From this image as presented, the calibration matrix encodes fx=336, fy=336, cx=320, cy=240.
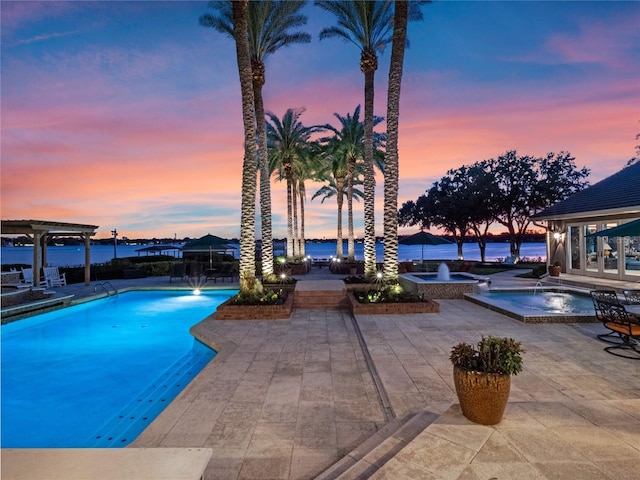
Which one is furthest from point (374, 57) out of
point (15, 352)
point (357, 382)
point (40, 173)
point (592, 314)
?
point (40, 173)

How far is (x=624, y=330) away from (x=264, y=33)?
16.6 m

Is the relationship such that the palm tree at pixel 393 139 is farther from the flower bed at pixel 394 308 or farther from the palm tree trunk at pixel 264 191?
the palm tree trunk at pixel 264 191

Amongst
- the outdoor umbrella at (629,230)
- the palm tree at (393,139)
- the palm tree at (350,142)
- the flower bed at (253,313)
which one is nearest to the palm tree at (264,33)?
the flower bed at (253,313)

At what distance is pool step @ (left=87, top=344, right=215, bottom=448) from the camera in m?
5.12

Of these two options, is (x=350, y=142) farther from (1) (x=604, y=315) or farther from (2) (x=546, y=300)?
(1) (x=604, y=315)

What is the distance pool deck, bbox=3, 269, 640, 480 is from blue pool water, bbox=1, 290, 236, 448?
1.27 metres

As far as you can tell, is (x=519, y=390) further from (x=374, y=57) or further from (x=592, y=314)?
(x=374, y=57)

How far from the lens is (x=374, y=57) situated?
15.7m

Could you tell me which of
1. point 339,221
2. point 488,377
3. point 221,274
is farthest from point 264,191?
point 488,377

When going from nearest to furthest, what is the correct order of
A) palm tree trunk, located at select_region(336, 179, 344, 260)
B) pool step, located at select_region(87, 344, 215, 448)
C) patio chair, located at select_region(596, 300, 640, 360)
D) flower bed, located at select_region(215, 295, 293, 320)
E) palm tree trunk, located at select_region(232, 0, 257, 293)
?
1. pool step, located at select_region(87, 344, 215, 448)
2. patio chair, located at select_region(596, 300, 640, 360)
3. flower bed, located at select_region(215, 295, 293, 320)
4. palm tree trunk, located at select_region(232, 0, 257, 293)
5. palm tree trunk, located at select_region(336, 179, 344, 260)

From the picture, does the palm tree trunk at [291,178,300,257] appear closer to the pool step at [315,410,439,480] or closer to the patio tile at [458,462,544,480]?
the pool step at [315,410,439,480]

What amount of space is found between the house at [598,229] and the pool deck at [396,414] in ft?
33.0

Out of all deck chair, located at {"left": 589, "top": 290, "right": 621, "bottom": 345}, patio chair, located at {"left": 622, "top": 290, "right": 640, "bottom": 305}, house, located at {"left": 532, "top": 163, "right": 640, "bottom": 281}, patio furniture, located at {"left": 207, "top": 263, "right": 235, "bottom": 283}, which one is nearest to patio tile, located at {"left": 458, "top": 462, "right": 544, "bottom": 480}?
deck chair, located at {"left": 589, "top": 290, "right": 621, "bottom": 345}

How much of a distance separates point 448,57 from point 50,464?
20002 mm
